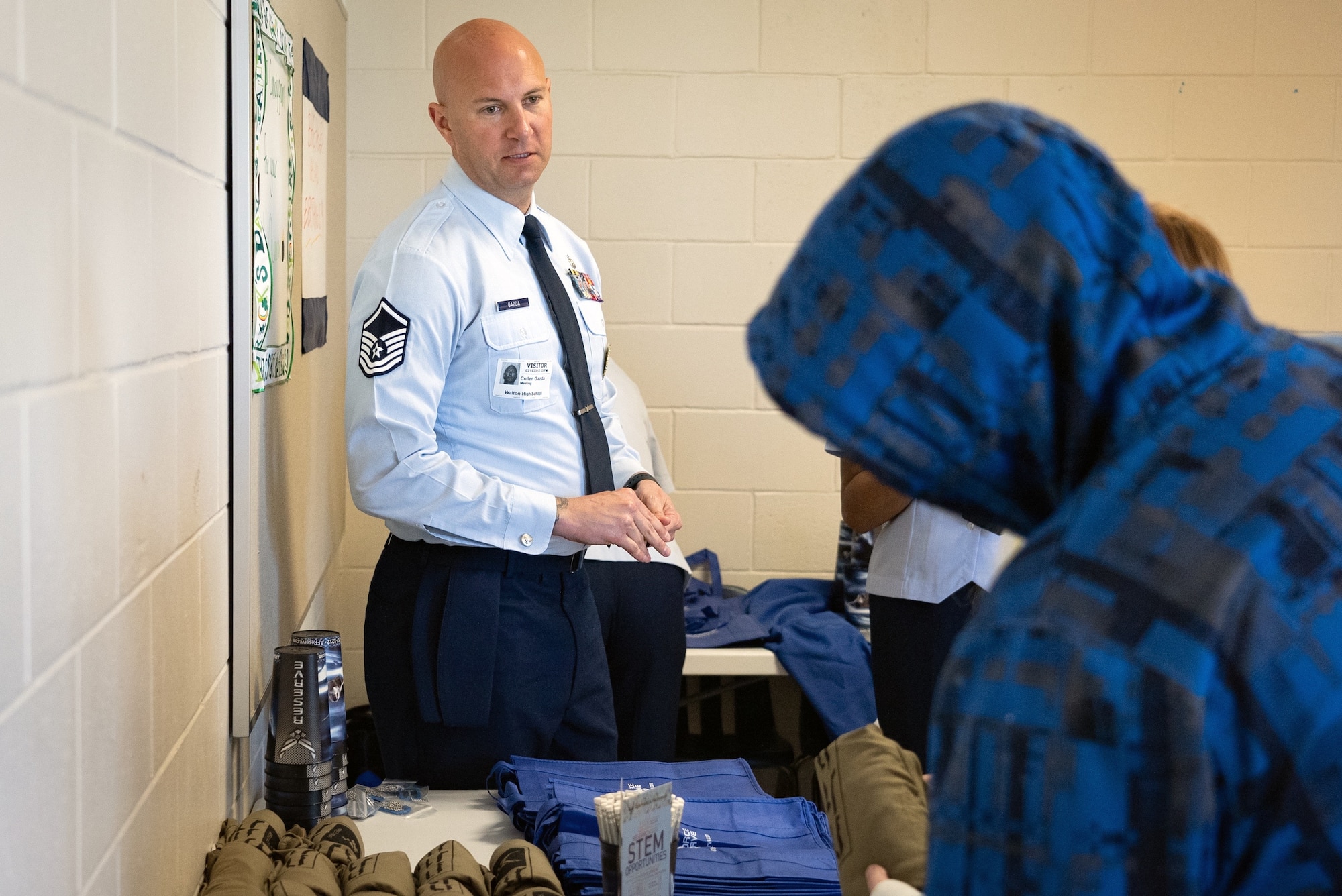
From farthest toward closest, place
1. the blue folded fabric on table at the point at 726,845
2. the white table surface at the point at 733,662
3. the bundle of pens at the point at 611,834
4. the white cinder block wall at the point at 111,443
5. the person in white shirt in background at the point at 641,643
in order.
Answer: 1. the white table surface at the point at 733,662
2. the person in white shirt in background at the point at 641,643
3. the blue folded fabric on table at the point at 726,845
4. the bundle of pens at the point at 611,834
5. the white cinder block wall at the point at 111,443

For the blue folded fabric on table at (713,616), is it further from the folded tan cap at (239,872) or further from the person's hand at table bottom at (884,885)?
the person's hand at table bottom at (884,885)

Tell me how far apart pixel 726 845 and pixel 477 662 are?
25.3 inches

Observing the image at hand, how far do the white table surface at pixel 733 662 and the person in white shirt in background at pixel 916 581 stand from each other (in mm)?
846

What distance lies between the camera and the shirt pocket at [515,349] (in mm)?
2008

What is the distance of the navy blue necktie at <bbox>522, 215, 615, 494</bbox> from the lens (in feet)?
6.89

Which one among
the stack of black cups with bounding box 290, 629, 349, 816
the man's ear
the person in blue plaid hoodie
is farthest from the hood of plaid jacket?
the man's ear

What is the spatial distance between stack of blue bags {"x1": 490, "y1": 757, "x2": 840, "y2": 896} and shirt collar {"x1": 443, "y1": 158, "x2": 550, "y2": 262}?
0.94m

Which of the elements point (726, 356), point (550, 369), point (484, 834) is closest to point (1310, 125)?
point (726, 356)

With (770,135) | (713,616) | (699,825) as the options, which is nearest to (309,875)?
(699,825)

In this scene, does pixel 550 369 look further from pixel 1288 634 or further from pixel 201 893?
pixel 1288 634

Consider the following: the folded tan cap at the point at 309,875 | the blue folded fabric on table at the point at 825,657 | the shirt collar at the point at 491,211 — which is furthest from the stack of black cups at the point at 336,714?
the blue folded fabric on table at the point at 825,657

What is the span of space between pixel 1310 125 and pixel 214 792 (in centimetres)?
355

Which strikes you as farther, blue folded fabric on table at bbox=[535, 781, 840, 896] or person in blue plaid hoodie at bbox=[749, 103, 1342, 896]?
blue folded fabric on table at bbox=[535, 781, 840, 896]

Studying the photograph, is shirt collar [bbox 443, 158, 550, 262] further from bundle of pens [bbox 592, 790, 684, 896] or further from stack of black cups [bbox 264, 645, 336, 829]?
bundle of pens [bbox 592, 790, 684, 896]
